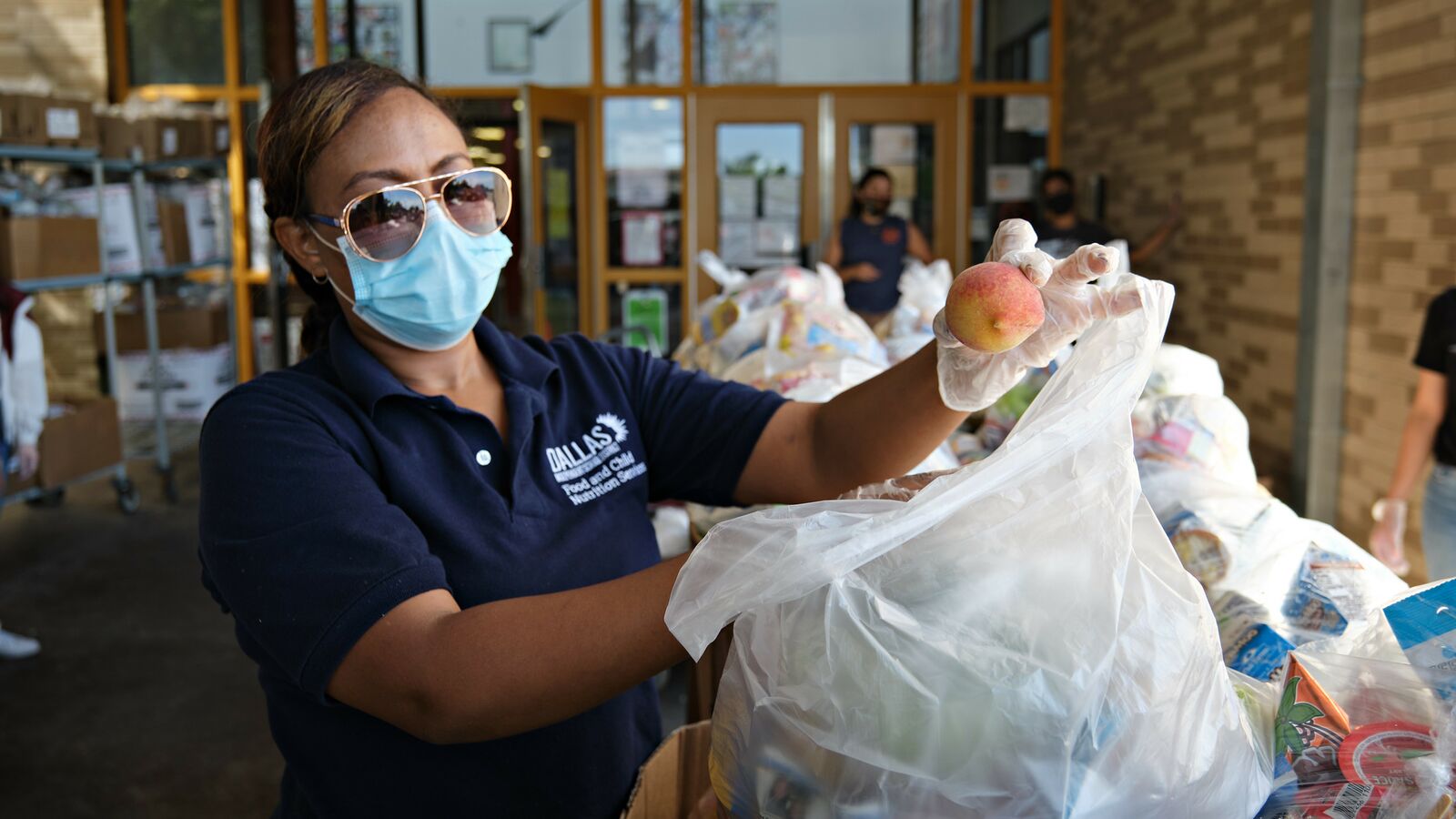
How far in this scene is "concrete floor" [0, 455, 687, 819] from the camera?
131 inches

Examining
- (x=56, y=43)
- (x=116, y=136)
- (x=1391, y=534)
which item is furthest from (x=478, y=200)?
(x=56, y=43)

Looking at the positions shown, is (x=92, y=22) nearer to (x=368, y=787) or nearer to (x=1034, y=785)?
(x=368, y=787)

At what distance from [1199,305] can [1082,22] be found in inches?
99.7

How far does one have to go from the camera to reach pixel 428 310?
142cm

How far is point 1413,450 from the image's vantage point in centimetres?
314

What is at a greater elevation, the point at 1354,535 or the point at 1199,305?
the point at 1199,305

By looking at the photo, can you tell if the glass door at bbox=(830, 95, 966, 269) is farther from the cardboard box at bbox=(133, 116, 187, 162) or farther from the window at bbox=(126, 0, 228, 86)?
the window at bbox=(126, 0, 228, 86)

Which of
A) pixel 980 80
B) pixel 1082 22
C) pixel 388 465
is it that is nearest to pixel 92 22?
pixel 980 80

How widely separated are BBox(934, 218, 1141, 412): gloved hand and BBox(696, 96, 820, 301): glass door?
666 centimetres

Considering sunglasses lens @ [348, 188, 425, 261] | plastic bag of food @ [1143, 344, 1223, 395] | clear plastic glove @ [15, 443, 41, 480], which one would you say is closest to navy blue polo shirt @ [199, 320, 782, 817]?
sunglasses lens @ [348, 188, 425, 261]

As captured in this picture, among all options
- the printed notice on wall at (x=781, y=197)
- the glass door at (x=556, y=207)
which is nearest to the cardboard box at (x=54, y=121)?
the glass door at (x=556, y=207)

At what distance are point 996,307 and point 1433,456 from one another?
8.66 feet

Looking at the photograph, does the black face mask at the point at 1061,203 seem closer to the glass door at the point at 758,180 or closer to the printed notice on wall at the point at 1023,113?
the printed notice on wall at the point at 1023,113

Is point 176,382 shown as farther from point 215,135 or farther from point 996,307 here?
point 996,307
